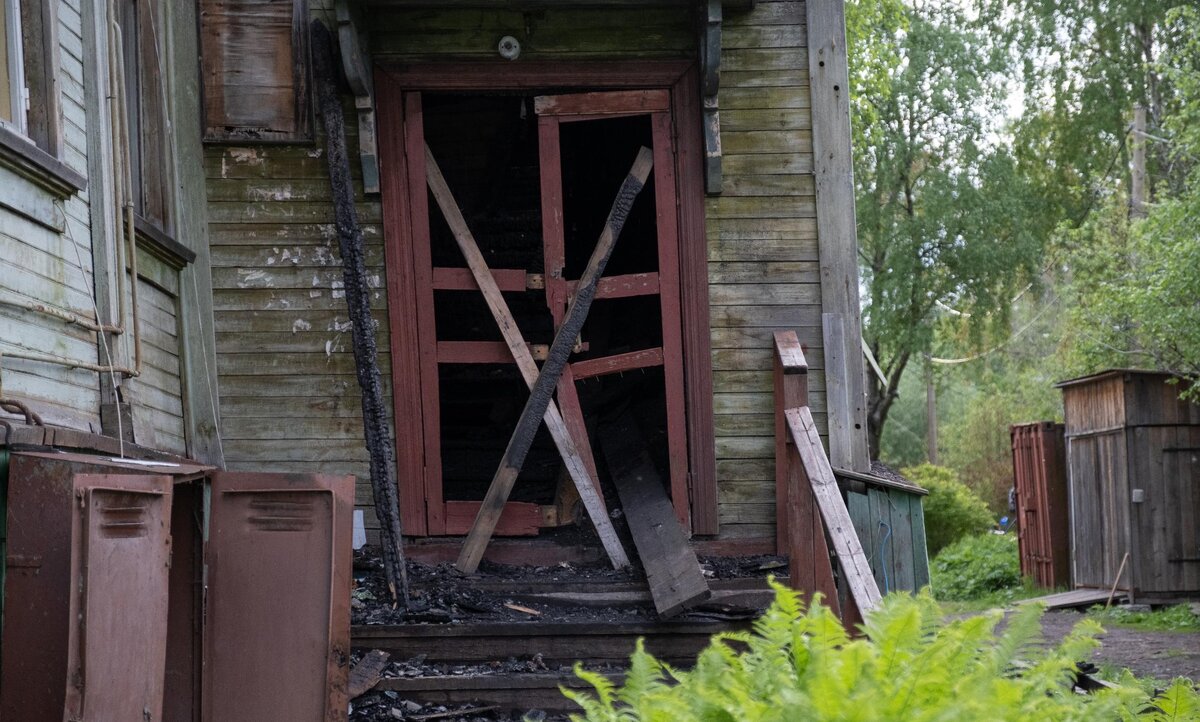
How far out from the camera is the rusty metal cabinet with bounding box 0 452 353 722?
3465mm

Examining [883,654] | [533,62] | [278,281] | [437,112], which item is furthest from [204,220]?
[883,654]

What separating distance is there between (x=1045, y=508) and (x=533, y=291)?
1065 cm

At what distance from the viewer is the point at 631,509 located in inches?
265

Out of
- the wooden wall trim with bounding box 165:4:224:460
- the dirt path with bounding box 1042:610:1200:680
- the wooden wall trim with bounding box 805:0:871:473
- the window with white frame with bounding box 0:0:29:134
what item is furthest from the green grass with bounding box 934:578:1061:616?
the window with white frame with bounding box 0:0:29:134

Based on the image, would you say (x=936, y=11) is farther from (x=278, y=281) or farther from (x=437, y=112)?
(x=278, y=281)

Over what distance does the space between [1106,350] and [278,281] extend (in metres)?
14.0

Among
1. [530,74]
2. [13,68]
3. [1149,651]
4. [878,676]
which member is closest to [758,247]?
[530,74]

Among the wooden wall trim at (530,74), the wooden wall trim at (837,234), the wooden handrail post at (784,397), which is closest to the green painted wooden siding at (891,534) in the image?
the wooden wall trim at (837,234)

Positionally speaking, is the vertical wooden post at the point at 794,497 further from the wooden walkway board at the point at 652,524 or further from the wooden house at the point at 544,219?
the wooden walkway board at the point at 652,524

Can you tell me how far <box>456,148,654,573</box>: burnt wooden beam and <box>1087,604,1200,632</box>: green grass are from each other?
28.4 feet

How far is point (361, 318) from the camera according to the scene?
6.16 m

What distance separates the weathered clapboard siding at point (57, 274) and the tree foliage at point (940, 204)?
67.5ft

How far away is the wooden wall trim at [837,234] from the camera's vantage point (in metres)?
6.58

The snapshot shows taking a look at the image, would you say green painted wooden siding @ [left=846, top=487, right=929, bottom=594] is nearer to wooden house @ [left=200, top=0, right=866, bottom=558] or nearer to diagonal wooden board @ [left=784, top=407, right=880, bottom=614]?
wooden house @ [left=200, top=0, right=866, bottom=558]
